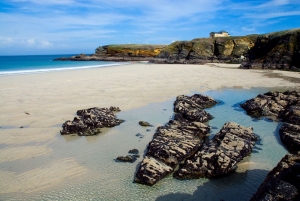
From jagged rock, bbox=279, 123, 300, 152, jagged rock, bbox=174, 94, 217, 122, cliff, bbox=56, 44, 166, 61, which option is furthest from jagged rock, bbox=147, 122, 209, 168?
cliff, bbox=56, 44, 166, 61

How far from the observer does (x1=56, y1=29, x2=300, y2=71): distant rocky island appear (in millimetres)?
38125

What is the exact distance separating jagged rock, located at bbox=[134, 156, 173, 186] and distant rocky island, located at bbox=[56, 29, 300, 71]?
114ft

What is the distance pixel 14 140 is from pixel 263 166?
8.38 meters

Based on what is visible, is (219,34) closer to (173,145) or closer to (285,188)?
(173,145)

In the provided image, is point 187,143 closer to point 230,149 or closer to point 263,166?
point 230,149

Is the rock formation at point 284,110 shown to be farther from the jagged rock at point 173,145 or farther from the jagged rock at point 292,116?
the jagged rock at point 173,145

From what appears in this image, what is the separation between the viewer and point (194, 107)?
12234 millimetres

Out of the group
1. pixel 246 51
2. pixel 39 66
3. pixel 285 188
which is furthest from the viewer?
pixel 246 51

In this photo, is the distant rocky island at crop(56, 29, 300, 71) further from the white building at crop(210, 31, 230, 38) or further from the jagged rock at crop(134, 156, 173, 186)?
the jagged rock at crop(134, 156, 173, 186)

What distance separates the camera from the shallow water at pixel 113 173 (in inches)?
210

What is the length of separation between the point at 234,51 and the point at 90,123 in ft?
201

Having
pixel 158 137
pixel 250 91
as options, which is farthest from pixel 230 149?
pixel 250 91

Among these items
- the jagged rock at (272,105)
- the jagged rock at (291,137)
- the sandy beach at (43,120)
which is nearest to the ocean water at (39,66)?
the sandy beach at (43,120)

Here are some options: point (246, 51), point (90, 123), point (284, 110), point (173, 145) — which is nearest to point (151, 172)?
point (173, 145)
